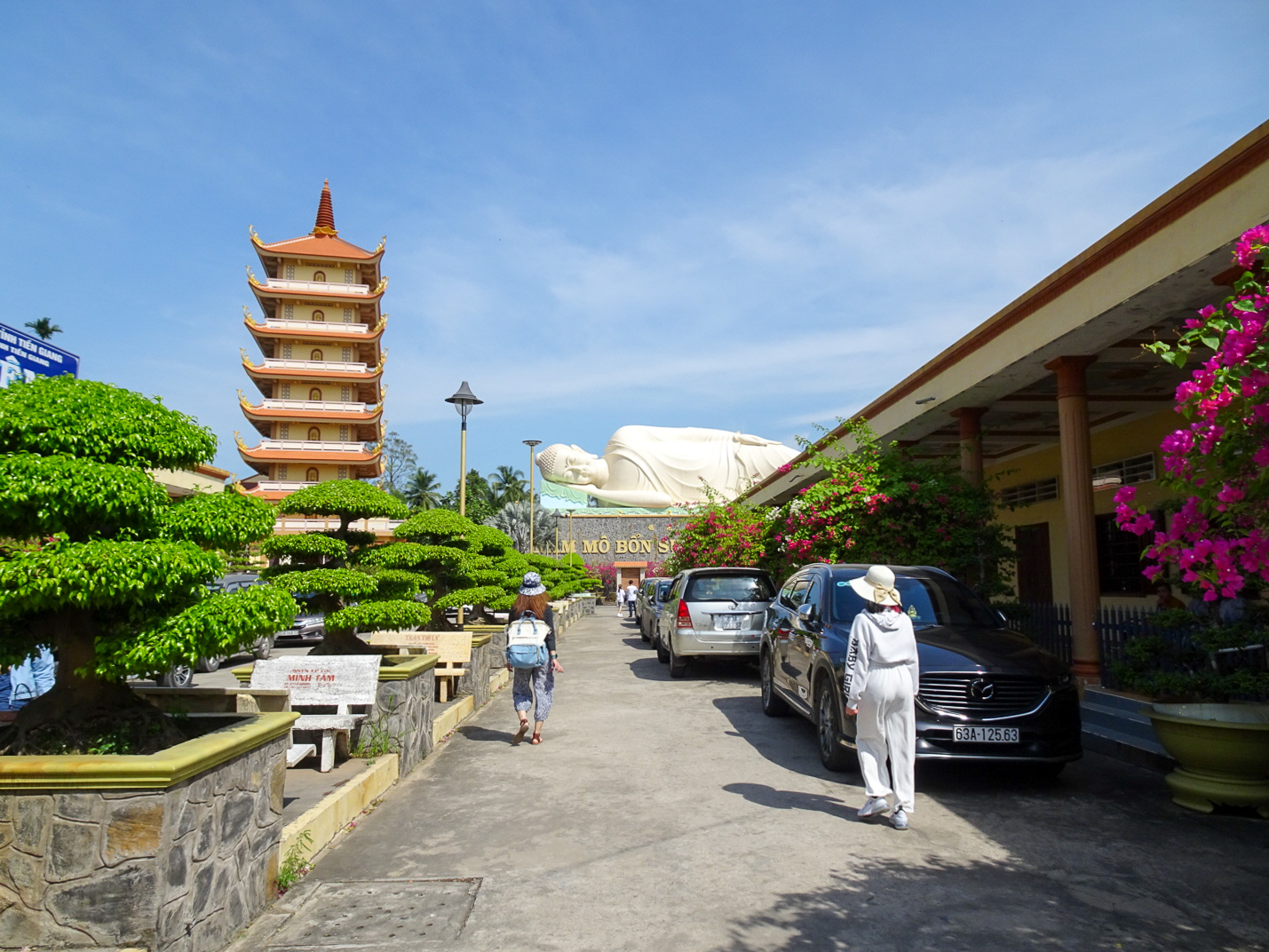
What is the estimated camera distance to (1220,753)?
578 cm

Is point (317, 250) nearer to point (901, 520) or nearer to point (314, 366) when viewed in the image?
point (314, 366)

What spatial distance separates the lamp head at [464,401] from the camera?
20.9 meters

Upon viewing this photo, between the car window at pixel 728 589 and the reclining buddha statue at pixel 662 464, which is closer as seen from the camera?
the car window at pixel 728 589

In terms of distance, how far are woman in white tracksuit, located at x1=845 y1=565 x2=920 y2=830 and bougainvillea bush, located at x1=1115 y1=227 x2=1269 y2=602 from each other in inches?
62.3

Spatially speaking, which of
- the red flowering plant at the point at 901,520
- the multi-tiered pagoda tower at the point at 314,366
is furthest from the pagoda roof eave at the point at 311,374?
the red flowering plant at the point at 901,520

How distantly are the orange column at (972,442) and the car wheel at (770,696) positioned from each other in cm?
484

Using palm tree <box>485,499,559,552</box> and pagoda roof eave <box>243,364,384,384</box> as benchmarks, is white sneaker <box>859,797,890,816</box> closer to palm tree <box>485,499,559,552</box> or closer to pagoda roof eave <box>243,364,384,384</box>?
pagoda roof eave <box>243,364,384,384</box>

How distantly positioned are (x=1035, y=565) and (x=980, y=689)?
13416 mm

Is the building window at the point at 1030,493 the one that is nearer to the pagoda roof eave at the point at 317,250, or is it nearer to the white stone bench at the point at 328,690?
the white stone bench at the point at 328,690

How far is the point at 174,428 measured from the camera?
14.7ft

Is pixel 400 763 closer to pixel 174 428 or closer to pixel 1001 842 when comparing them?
pixel 174 428

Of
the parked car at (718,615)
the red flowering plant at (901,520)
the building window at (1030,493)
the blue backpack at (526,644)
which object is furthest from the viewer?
the building window at (1030,493)

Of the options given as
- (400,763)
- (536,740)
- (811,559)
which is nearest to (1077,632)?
(811,559)

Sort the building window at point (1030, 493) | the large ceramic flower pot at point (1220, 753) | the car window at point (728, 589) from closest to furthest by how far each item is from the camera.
→ the large ceramic flower pot at point (1220, 753), the car window at point (728, 589), the building window at point (1030, 493)
